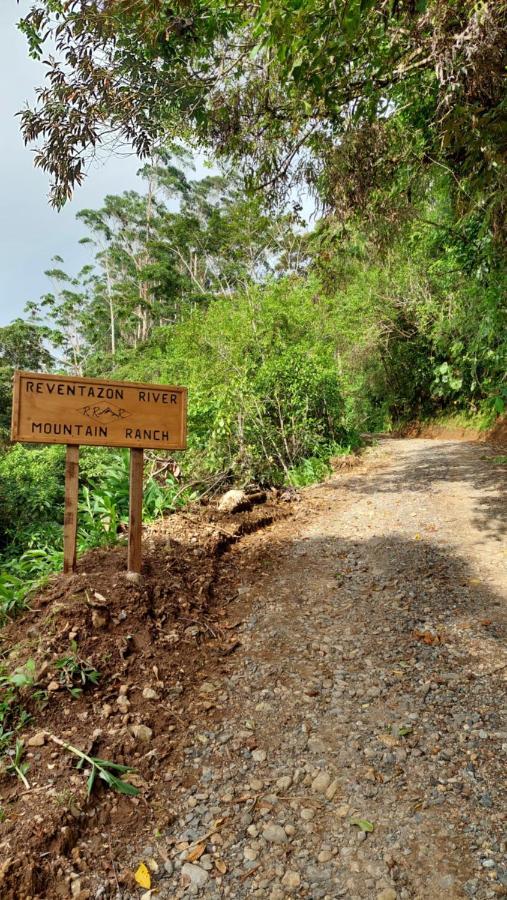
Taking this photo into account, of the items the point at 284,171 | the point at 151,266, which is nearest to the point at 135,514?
the point at 284,171

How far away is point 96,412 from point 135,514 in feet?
2.16

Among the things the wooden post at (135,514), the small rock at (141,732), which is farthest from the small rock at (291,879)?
the wooden post at (135,514)

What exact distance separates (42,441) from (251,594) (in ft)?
5.81

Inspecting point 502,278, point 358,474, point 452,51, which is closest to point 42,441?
point 452,51

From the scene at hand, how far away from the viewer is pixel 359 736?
6.64 feet

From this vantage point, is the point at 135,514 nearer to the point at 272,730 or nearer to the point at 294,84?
the point at 272,730

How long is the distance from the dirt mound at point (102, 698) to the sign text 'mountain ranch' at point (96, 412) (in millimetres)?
841

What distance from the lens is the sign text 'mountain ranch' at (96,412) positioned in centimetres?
264

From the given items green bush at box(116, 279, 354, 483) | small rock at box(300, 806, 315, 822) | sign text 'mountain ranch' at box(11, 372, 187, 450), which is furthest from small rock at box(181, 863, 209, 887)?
green bush at box(116, 279, 354, 483)

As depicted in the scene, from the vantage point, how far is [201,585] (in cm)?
334

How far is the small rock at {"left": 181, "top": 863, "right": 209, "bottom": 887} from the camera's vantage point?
1478 millimetres

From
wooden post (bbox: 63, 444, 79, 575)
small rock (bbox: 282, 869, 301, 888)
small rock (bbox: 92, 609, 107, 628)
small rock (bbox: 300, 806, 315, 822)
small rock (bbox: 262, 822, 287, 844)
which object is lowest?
small rock (bbox: 282, 869, 301, 888)

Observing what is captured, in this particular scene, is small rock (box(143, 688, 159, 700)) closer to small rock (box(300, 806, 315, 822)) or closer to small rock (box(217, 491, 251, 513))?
small rock (box(300, 806, 315, 822))

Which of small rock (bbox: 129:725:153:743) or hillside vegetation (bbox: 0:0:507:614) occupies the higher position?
hillside vegetation (bbox: 0:0:507:614)
